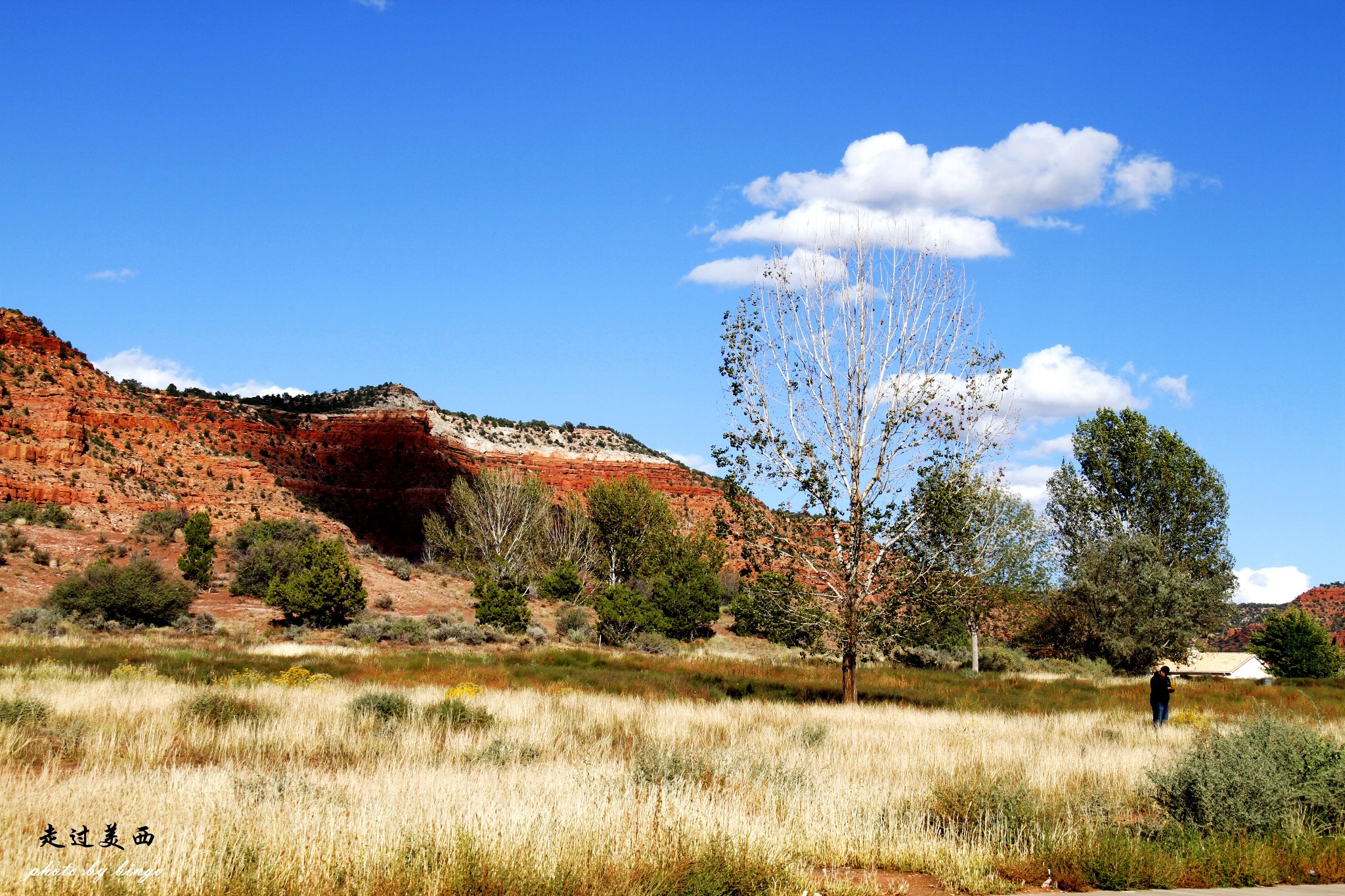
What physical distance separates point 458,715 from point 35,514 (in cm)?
4870

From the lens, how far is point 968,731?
14750 millimetres

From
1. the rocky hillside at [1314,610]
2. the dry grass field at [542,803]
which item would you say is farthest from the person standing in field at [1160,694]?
the rocky hillside at [1314,610]

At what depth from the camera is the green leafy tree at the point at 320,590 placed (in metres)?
39.4

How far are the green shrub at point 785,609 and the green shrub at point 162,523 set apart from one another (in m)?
43.8

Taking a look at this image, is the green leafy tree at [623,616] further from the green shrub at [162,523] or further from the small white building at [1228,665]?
the small white building at [1228,665]

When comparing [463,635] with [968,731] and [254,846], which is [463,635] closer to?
[968,731]

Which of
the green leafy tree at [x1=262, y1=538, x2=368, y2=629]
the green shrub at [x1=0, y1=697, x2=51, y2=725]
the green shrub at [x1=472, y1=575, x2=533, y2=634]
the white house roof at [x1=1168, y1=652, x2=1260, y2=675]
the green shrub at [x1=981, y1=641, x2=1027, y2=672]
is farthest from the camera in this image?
the white house roof at [x1=1168, y1=652, x2=1260, y2=675]

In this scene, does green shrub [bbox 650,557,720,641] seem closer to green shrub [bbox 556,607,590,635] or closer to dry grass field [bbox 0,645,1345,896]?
green shrub [bbox 556,607,590,635]

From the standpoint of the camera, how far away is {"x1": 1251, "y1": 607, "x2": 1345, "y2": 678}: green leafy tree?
5362cm

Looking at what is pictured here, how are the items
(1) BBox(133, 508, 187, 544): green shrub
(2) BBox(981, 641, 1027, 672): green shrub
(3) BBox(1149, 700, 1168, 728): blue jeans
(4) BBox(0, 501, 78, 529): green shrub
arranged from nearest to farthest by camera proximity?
(3) BBox(1149, 700, 1168, 728): blue jeans, (2) BBox(981, 641, 1027, 672): green shrub, (4) BBox(0, 501, 78, 529): green shrub, (1) BBox(133, 508, 187, 544): green shrub

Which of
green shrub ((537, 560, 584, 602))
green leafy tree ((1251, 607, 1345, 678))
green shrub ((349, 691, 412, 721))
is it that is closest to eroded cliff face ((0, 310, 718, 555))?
green shrub ((537, 560, 584, 602))

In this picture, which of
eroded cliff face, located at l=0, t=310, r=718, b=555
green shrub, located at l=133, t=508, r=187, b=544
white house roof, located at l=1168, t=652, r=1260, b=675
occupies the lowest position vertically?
white house roof, located at l=1168, t=652, r=1260, b=675

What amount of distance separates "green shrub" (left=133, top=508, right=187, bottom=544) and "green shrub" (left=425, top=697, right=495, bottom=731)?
4363 cm

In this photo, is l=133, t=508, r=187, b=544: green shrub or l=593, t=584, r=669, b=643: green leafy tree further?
l=133, t=508, r=187, b=544: green shrub
